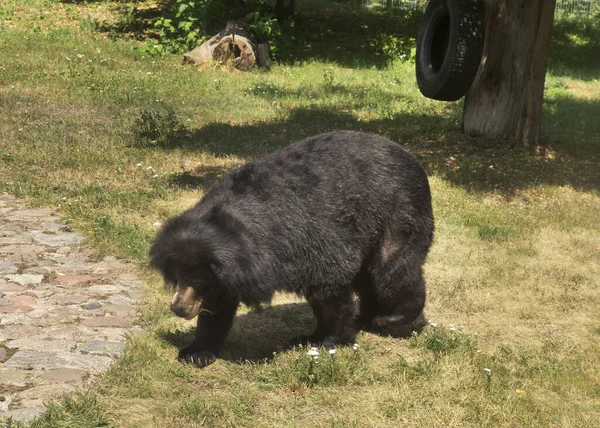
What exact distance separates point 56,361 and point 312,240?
1905 mm

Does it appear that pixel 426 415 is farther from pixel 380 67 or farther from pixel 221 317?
pixel 380 67

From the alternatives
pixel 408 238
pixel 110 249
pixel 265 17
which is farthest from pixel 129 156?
pixel 265 17

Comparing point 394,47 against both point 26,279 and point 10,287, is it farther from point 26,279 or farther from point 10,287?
point 10,287

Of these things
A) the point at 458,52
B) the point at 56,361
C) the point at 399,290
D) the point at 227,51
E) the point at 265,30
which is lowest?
the point at 56,361

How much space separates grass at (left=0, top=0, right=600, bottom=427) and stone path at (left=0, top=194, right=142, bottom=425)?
0.66 feet

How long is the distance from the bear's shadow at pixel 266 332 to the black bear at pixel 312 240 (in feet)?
0.82

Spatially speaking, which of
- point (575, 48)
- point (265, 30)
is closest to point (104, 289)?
point (265, 30)

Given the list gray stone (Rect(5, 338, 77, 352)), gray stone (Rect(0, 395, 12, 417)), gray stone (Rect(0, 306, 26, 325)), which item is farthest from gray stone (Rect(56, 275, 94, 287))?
gray stone (Rect(0, 395, 12, 417))

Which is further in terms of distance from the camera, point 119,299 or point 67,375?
point 119,299

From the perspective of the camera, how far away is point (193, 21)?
19375mm

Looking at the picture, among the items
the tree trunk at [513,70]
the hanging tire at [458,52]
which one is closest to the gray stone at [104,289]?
the hanging tire at [458,52]

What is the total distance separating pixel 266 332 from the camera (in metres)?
6.46

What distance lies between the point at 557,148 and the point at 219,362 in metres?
7.90

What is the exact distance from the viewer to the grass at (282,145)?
17.3 feet
